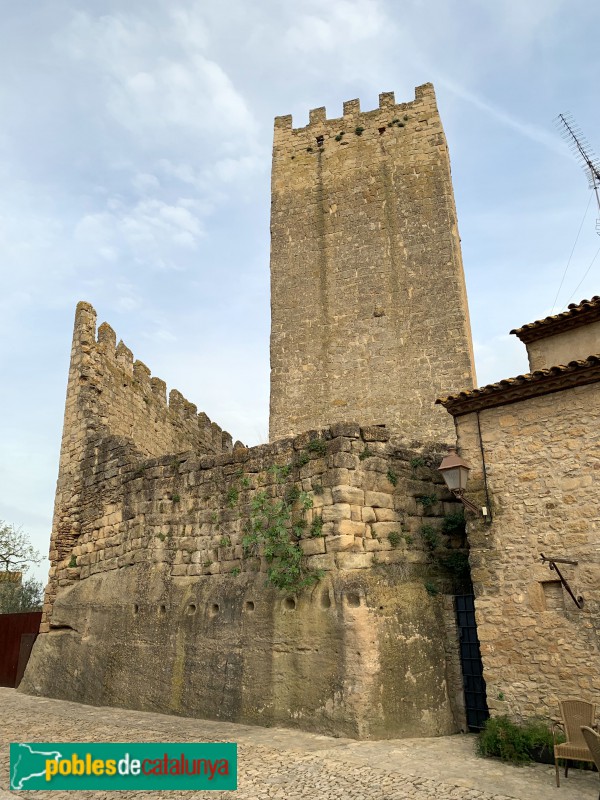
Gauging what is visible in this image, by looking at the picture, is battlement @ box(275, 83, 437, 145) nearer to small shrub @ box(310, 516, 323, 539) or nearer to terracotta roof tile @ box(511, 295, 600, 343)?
terracotta roof tile @ box(511, 295, 600, 343)

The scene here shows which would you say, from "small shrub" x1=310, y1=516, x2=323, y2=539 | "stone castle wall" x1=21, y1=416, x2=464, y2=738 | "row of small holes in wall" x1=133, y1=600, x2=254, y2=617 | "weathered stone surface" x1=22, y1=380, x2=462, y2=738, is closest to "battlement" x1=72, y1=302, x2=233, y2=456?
"weathered stone surface" x1=22, y1=380, x2=462, y2=738

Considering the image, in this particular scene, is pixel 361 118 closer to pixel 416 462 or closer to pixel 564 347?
pixel 564 347

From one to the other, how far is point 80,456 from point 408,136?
1121 centimetres

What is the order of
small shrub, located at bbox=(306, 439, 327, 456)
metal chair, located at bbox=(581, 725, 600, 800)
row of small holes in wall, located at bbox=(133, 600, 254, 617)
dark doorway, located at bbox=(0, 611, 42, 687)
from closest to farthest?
metal chair, located at bbox=(581, 725, 600, 800) < small shrub, located at bbox=(306, 439, 327, 456) < row of small holes in wall, located at bbox=(133, 600, 254, 617) < dark doorway, located at bbox=(0, 611, 42, 687)

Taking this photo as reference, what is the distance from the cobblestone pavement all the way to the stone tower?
7.71m

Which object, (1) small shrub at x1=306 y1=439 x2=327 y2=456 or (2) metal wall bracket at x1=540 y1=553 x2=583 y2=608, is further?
(1) small shrub at x1=306 y1=439 x2=327 y2=456

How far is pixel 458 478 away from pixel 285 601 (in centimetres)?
272

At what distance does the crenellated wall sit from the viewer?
1229cm

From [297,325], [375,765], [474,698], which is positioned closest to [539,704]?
[474,698]

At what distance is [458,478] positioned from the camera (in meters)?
7.41

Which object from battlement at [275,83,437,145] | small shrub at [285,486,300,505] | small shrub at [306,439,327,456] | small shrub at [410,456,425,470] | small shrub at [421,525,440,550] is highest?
battlement at [275,83,437,145]

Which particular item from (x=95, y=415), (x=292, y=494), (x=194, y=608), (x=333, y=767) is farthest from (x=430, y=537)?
(x=95, y=415)

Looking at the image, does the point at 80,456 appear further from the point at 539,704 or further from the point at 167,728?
the point at 539,704

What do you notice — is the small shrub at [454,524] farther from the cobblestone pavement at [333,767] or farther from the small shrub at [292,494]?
the cobblestone pavement at [333,767]
